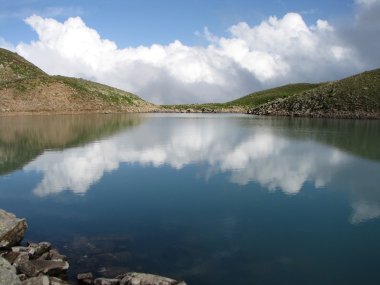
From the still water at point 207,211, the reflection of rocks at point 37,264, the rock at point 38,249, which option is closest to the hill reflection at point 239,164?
the still water at point 207,211

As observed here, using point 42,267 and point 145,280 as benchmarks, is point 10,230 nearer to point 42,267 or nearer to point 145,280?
point 42,267

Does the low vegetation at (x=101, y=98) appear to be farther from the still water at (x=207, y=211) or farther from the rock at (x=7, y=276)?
the rock at (x=7, y=276)

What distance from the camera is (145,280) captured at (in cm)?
1333

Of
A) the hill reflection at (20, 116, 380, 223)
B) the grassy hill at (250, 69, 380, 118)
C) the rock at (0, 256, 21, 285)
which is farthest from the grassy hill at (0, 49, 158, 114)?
the rock at (0, 256, 21, 285)

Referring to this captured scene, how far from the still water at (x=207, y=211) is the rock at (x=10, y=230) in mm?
743

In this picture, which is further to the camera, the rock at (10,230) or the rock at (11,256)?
the rock at (10,230)

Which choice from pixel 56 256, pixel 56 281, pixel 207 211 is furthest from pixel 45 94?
pixel 56 281

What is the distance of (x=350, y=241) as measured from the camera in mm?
18109

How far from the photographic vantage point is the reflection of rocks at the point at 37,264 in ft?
43.3

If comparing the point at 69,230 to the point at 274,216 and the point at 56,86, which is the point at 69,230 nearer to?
the point at 274,216

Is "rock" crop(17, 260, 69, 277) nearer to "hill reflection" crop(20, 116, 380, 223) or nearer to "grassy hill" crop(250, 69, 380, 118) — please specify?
"hill reflection" crop(20, 116, 380, 223)

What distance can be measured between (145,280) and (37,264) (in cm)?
440

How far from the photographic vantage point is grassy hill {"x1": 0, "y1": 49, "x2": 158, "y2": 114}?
135625 millimetres

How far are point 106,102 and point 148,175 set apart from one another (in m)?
140
